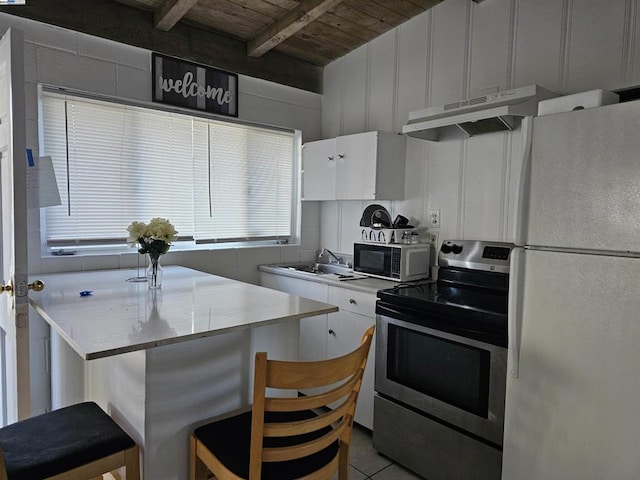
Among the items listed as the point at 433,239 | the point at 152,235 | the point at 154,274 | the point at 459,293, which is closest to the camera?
the point at 152,235

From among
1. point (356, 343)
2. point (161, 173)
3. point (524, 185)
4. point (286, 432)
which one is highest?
point (161, 173)

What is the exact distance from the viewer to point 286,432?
1200 millimetres

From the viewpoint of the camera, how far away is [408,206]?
3135mm

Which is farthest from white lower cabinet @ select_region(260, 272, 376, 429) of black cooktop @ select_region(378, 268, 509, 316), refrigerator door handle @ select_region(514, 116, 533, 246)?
refrigerator door handle @ select_region(514, 116, 533, 246)

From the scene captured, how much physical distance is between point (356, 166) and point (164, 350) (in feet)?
6.86

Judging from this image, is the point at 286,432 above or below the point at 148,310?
below

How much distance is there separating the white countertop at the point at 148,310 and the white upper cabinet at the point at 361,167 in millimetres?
1263

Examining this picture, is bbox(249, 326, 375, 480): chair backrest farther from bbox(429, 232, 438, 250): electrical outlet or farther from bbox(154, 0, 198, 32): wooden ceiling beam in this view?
bbox(154, 0, 198, 32): wooden ceiling beam

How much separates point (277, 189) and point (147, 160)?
1126 millimetres

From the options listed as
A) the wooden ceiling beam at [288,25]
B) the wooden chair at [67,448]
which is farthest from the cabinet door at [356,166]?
the wooden chair at [67,448]

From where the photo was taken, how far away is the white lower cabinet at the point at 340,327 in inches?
101

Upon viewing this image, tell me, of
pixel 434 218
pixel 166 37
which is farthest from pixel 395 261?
pixel 166 37

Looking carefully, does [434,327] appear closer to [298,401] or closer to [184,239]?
[298,401]

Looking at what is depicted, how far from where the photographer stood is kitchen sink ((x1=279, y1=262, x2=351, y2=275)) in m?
3.55
